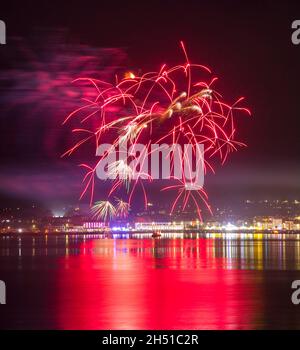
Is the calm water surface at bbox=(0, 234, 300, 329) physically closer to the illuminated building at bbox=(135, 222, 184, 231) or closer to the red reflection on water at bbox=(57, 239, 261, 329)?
the red reflection on water at bbox=(57, 239, 261, 329)

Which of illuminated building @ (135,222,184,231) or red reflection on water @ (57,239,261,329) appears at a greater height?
red reflection on water @ (57,239,261,329)

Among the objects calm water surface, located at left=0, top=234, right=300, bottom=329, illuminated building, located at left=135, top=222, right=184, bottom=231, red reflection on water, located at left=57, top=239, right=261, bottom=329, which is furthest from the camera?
illuminated building, located at left=135, top=222, right=184, bottom=231

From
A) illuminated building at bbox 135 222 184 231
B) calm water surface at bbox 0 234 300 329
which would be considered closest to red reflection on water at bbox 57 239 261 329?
calm water surface at bbox 0 234 300 329

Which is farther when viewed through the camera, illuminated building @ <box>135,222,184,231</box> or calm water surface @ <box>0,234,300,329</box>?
illuminated building @ <box>135,222,184,231</box>

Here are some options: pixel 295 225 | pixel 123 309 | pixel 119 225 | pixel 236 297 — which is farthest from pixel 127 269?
pixel 119 225

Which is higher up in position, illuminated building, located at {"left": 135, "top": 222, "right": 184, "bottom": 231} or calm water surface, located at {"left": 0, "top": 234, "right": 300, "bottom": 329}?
calm water surface, located at {"left": 0, "top": 234, "right": 300, "bottom": 329}

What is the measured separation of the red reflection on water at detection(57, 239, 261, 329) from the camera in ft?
49.6

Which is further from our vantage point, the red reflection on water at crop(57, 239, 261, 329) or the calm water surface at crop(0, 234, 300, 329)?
the calm water surface at crop(0, 234, 300, 329)

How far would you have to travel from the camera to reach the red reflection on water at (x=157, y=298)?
15.1 m

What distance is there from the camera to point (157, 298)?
19.4 metres

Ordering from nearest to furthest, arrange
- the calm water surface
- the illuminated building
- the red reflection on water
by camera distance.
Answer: the red reflection on water, the calm water surface, the illuminated building

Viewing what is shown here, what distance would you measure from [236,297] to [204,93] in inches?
438

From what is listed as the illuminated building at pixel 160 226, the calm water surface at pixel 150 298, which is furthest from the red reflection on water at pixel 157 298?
the illuminated building at pixel 160 226
